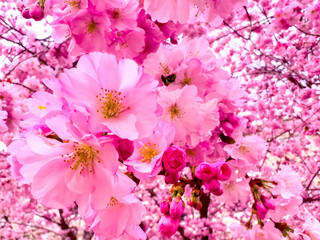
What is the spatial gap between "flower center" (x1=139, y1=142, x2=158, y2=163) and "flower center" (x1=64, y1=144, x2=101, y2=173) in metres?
0.16

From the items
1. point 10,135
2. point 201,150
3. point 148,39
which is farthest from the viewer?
point 10,135

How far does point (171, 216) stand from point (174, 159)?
1.03ft

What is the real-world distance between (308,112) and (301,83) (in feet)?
1.39

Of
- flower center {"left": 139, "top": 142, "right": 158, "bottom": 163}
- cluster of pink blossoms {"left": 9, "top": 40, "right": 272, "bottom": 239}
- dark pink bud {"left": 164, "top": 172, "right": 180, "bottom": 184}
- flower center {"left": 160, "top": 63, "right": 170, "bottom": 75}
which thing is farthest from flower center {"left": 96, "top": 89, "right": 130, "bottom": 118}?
flower center {"left": 160, "top": 63, "right": 170, "bottom": 75}

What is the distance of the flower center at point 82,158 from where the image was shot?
29.5 inches

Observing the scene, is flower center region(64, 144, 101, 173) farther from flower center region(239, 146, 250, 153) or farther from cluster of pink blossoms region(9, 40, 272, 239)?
flower center region(239, 146, 250, 153)

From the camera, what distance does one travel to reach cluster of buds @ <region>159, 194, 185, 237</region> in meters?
1.10

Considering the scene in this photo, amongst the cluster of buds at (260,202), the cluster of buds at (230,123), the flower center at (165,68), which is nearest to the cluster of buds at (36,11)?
the flower center at (165,68)

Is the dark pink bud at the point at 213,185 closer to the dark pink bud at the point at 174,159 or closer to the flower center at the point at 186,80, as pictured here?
the dark pink bud at the point at 174,159

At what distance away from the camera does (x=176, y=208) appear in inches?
43.6

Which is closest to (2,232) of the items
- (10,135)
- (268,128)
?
(10,135)

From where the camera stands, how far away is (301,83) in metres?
4.49

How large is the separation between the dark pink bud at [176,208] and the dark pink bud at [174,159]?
27 centimetres

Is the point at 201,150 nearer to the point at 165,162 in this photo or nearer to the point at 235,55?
the point at 165,162
